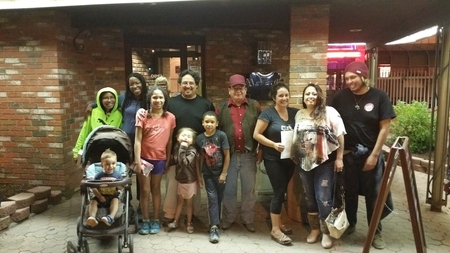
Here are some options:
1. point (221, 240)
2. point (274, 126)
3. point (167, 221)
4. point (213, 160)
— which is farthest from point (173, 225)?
point (274, 126)

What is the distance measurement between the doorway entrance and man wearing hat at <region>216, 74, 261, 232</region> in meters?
3.41

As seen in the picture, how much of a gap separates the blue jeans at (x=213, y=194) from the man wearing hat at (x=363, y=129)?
1.42 m

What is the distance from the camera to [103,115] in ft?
13.8

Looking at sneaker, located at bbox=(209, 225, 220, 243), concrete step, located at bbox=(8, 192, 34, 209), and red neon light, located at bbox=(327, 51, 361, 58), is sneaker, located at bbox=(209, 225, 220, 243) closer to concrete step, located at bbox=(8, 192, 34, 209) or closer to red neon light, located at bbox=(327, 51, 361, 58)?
concrete step, located at bbox=(8, 192, 34, 209)

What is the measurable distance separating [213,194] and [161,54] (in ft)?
14.2

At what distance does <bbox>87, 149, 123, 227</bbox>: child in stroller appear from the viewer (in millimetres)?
3420

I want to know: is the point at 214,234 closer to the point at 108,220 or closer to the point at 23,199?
the point at 108,220

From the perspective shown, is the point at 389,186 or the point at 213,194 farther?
the point at 213,194

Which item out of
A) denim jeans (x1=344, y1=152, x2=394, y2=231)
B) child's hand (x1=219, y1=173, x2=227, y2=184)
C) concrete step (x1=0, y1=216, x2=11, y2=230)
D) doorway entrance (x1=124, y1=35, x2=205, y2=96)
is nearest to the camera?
denim jeans (x1=344, y1=152, x2=394, y2=231)

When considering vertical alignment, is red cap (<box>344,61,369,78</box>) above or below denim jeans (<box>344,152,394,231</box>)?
above

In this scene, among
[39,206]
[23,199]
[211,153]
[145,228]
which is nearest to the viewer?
[211,153]

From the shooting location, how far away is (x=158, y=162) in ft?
13.0

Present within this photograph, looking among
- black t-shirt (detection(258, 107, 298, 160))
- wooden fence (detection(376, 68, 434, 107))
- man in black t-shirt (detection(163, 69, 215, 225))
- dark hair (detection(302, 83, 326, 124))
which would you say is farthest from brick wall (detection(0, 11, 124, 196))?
wooden fence (detection(376, 68, 434, 107))

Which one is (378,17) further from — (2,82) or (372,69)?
(2,82)
